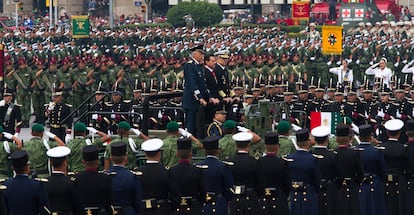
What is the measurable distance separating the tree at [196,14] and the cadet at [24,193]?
51.4 m

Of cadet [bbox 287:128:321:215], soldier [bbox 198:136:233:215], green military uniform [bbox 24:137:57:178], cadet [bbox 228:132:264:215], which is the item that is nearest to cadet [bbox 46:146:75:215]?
soldier [bbox 198:136:233:215]

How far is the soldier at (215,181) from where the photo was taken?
15.9 meters

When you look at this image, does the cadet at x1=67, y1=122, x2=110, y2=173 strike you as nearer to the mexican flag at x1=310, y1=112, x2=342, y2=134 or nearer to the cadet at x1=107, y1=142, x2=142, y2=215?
the cadet at x1=107, y1=142, x2=142, y2=215

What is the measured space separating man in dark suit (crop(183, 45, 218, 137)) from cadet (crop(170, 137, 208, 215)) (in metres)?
3.79

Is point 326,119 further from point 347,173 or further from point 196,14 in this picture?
point 196,14

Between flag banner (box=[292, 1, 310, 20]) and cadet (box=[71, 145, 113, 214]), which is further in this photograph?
flag banner (box=[292, 1, 310, 20])

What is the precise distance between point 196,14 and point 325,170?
4957 cm

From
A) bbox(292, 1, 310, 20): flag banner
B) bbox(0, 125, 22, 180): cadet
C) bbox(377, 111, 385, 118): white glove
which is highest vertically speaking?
bbox(292, 1, 310, 20): flag banner

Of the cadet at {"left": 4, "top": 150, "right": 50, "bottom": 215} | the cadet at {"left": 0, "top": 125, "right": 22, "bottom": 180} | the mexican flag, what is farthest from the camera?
the mexican flag

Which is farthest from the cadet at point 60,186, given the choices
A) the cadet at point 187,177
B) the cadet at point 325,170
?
the cadet at point 325,170

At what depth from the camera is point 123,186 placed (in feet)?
49.1

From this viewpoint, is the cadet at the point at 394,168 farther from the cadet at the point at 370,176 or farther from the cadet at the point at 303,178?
the cadet at the point at 303,178

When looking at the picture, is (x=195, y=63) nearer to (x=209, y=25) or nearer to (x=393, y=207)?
(x=393, y=207)

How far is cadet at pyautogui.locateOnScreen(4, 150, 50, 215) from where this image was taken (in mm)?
14336
